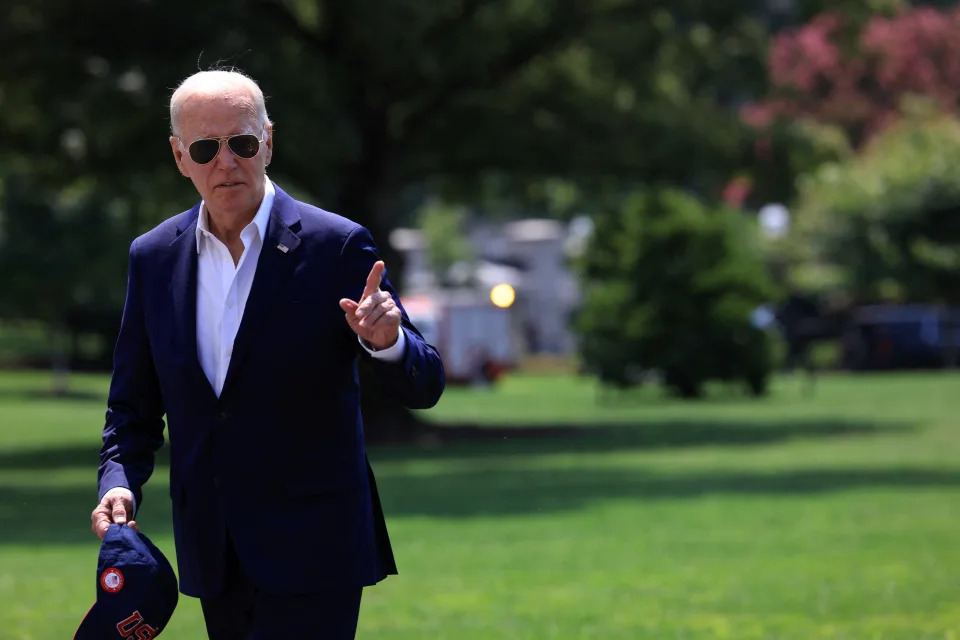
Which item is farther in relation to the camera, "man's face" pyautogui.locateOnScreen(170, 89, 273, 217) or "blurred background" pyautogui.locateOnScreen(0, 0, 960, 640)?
"blurred background" pyautogui.locateOnScreen(0, 0, 960, 640)

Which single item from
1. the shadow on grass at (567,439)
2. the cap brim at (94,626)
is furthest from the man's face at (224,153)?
the shadow on grass at (567,439)

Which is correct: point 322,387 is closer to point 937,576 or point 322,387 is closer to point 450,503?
point 937,576

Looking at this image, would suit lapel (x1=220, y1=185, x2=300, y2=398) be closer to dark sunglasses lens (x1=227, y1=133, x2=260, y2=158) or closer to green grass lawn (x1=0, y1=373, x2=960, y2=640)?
dark sunglasses lens (x1=227, y1=133, x2=260, y2=158)

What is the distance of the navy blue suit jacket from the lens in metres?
4.54

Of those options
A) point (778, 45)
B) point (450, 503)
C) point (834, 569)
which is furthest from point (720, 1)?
point (778, 45)

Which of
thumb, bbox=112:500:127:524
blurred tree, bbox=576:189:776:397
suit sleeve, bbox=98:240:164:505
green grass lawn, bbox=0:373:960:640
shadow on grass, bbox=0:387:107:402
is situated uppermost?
blurred tree, bbox=576:189:776:397

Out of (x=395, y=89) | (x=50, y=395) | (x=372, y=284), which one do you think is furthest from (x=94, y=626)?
(x=50, y=395)

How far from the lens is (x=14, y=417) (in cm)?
3778

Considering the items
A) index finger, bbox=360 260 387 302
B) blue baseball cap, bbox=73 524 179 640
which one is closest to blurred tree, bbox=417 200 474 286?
blue baseball cap, bbox=73 524 179 640

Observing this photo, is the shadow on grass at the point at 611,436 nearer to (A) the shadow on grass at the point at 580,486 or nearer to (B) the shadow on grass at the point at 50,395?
(A) the shadow on grass at the point at 580,486

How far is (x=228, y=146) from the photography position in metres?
4.47

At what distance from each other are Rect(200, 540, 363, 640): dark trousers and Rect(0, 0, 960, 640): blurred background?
5.39 metres

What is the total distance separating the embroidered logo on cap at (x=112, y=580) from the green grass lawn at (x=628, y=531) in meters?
0.42

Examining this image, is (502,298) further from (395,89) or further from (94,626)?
(395,89)
